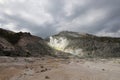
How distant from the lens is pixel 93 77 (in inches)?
632

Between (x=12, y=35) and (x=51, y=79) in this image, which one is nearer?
(x=51, y=79)

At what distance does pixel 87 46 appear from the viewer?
73.7m

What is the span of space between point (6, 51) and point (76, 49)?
33610mm

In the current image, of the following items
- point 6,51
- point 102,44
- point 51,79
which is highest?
point 102,44

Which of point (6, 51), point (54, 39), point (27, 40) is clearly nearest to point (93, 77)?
point (6, 51)

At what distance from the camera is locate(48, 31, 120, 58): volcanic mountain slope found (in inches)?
2746

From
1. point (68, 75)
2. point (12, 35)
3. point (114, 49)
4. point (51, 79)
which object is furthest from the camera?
point (114, 49)

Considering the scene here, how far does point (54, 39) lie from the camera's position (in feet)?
274

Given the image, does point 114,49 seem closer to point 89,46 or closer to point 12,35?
point 89,46

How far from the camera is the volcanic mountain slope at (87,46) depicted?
229 ft

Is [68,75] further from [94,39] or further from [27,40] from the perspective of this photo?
[94,39]

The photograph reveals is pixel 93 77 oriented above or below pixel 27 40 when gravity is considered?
below

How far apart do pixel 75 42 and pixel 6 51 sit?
36.4 metres

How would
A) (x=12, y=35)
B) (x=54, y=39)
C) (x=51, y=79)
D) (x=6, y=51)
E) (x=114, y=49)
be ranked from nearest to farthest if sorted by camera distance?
(x=51, y=79) → (x=6, y=51) → (x=12, y=35) → (x=114, y=49) → (x=54, y=39)
